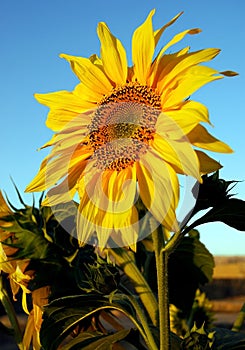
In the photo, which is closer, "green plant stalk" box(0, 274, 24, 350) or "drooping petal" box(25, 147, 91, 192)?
"drooping petal" box(25, 147, 91, 192)

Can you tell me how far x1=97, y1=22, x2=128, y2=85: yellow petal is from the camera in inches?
28.5

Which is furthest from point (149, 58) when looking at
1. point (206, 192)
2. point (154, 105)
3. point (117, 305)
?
point (117, 305)

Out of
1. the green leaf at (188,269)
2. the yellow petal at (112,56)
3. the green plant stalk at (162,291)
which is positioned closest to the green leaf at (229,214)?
the green plant stalk at (162,291)

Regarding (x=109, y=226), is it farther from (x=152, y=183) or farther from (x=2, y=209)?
(x=2, y=209)

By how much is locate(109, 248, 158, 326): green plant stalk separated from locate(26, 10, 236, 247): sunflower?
92 millimetres

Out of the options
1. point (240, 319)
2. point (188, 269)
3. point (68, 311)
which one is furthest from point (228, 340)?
point (188, 269)

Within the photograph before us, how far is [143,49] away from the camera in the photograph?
694 mm

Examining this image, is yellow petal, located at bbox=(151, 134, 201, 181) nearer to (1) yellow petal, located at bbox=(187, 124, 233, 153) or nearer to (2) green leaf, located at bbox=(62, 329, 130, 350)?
(1) yellow petal, located at bbox=(187, 124, 233, 153)

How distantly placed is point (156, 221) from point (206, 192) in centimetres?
8

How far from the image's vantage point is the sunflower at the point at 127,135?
63cm

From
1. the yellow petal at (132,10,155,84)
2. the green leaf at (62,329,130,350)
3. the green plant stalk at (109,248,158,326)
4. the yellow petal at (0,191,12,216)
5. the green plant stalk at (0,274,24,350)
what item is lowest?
the green plant stalk at (0,274,24,350)

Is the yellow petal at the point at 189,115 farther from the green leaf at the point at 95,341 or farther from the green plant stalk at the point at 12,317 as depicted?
the green plant stalk at the point at 12,317

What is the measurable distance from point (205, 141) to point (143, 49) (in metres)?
0.14

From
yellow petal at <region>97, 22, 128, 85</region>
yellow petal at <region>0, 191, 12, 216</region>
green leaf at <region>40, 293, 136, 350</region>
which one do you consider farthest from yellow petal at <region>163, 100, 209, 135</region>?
A: yellow petal at <region>0, 191, 12, 216</region>
